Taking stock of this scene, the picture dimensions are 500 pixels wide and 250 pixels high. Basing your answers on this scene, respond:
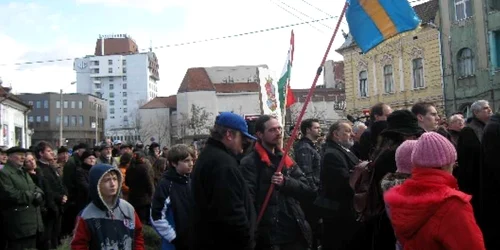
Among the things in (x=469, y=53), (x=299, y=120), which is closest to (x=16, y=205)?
(x=299, y=120)

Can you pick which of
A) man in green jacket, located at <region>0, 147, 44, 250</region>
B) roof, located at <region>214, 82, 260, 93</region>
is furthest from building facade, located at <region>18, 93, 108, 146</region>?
man in green jacket, located at <region>0, 147, 44, 250</region>

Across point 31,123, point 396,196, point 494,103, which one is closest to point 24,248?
point 396,196

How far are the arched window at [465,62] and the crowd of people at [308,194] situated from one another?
2558cm

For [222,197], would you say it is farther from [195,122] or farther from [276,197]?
[195,122]

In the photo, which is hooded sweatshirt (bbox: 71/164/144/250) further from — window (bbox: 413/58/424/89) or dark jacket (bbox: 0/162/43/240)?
window (bbox: 413/58/424/89)

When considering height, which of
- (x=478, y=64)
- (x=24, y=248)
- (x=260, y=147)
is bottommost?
(x=24, y=248)

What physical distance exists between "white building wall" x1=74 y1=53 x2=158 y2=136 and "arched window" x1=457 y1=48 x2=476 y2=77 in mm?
115318

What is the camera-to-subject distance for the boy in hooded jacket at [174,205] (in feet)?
20.0

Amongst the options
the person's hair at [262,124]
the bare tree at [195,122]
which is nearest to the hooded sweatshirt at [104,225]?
the person's hair at [262,124]

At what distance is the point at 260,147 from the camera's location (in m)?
6.31

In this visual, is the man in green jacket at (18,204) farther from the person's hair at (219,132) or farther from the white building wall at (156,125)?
the white building wall at (156,125)

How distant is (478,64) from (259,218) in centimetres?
2818

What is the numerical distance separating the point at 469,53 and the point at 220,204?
30260 millimetres

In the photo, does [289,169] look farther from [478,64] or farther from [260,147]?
[478,64]
